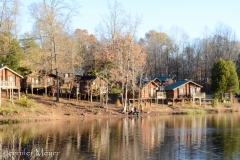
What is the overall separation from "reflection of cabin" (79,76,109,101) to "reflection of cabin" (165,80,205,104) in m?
13.3

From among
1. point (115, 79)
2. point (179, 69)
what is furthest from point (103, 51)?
point (179, 69)

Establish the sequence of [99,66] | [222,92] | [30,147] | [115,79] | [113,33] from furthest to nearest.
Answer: [222,92]
[99,66]
[113,33]
[115,79]
[30,147]

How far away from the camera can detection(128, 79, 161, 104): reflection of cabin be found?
62.7 metres

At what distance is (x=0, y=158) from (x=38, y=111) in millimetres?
25507

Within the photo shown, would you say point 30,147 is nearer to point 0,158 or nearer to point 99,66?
point 0,158

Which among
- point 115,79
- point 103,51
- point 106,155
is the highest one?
point 103,51

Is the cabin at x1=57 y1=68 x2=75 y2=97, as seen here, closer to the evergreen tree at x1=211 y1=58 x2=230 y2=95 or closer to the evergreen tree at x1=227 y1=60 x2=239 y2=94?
the evergreen tree at x1=211 y1=58 x2=230 y2=95

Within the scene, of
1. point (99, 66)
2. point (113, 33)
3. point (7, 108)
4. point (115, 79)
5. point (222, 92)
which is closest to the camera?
point (7, 108)

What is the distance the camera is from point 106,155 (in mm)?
22250

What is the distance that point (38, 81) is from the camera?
197 ft

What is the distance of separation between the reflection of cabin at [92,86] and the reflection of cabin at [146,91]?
540 centimetres

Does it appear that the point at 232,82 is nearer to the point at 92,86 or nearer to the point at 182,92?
the point at 182,92

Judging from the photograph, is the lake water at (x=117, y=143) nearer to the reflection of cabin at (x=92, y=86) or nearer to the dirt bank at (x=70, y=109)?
the dirt bank at (x=70, y=109)

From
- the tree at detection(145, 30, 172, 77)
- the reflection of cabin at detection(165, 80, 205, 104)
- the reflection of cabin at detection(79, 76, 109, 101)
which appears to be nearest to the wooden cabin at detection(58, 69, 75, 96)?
the reflection of cabin at detection(79, 76, 109, 101)
